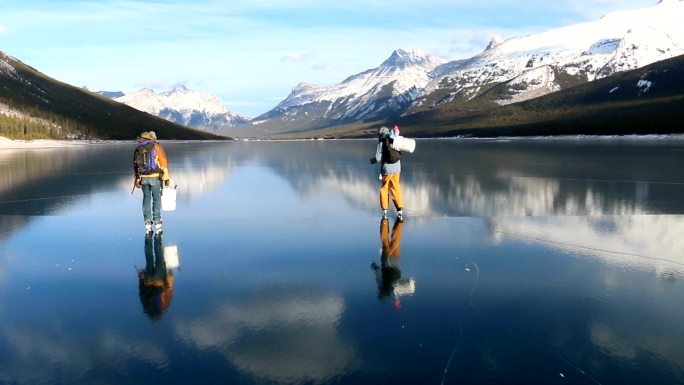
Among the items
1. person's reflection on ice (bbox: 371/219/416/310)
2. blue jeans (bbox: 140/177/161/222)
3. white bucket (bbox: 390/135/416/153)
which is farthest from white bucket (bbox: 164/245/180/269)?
white bucket (bbox: 390/135/416/153)

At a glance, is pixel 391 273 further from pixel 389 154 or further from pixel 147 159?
pixel 147 159

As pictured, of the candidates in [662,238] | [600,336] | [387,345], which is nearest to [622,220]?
[662,238]

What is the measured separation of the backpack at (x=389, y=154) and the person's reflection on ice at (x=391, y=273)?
3323 mm

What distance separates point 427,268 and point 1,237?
36.3 feet

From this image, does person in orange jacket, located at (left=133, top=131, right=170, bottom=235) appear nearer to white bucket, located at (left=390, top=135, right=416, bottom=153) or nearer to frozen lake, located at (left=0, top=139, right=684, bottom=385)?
frozen lake, located at (left=0, top=139, right=684, bottom=385)

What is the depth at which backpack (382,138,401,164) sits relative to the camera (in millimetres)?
15914

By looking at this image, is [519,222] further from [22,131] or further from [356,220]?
[22,131]

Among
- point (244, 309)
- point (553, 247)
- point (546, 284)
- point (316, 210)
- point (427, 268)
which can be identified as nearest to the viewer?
point (244, 309)

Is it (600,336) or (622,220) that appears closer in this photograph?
(600,336)

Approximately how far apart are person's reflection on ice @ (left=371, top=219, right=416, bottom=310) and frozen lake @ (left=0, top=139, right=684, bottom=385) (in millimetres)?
52

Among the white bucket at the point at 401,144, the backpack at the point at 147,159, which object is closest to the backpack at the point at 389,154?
the white bucket at the point at 401,144

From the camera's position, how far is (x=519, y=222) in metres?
14.5

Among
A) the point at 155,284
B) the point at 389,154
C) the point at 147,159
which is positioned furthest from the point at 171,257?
the point at 389,154

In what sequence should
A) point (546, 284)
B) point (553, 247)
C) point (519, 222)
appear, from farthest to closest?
point (519, 222) < point (553, 247) < point (546, 284)
